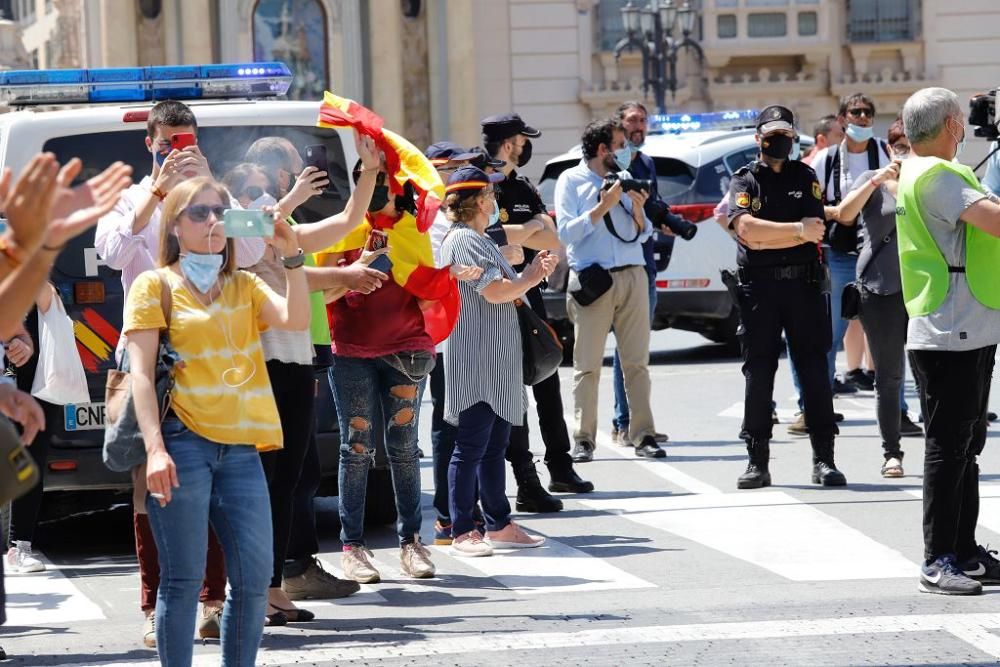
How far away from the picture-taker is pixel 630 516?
31.4 feet

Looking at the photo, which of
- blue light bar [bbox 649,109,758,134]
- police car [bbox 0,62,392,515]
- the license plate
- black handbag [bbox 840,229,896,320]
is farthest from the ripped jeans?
blue light bar [bbox 649,109,758,134]

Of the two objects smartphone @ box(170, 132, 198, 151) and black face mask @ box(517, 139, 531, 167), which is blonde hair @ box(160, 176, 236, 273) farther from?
black face mask @ box(517, 139, 531, 167)

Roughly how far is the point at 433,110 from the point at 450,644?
32675mm

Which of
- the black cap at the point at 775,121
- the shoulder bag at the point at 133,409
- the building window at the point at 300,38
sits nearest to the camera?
the shoulder bag at the point at 133,409

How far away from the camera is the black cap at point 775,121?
9.96 m

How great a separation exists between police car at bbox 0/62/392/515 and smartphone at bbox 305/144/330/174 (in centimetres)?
3

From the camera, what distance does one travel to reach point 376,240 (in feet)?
25.4

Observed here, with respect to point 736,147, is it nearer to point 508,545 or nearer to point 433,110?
point 508,545

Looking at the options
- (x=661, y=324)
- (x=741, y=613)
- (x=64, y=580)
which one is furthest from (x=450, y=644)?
(x=661, y=324)

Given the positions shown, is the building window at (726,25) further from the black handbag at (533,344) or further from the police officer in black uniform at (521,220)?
the black handbag at (533,344)

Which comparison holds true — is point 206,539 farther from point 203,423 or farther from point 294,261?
point 294,261

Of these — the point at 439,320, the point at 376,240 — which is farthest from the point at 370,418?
the point at 376,240

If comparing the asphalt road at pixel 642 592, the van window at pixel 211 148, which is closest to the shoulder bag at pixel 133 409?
the asphalt road at pixel 642 592

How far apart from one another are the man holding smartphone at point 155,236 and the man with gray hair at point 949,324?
2.60 m
